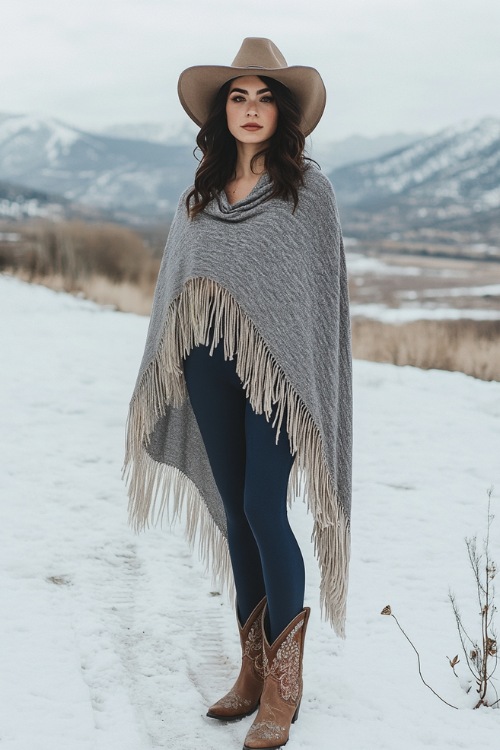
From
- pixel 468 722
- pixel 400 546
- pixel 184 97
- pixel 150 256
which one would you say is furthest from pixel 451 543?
pixel 150 256

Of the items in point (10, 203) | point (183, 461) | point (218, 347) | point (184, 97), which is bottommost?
point (183, 461)

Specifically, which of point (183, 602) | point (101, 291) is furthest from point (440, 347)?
point (183, 602)

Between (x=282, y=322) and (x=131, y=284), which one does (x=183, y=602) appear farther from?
(x=131, y=284)

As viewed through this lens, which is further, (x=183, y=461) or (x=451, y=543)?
(x=451, y=543)

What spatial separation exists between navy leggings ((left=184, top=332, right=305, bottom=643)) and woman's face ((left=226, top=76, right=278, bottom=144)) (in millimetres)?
552

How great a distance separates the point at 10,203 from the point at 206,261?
109 meters

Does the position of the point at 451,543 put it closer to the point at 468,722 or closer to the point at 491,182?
the point at 468,722

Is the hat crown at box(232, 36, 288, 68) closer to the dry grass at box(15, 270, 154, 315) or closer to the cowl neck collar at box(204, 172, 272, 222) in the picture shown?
the cowl neck collar at box(204, 172, 272, 222)

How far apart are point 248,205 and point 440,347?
7.88m

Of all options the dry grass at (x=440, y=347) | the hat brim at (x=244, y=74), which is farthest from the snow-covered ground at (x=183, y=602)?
the dry grass at (x=440, y=347)

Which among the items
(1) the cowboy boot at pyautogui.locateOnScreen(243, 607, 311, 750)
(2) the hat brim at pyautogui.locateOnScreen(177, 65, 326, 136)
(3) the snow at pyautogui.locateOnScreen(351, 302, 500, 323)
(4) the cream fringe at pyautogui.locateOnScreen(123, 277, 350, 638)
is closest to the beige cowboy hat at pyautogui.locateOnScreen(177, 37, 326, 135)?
(2) the hat brim at pyautogui.locateOnScreen(177, 65, 326, 136)

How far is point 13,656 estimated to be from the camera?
2.34 meters

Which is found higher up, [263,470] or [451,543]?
[263,470]

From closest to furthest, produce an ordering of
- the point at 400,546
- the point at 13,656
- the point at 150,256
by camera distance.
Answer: the point at 13,656
the point at 400,546
the point at 150,256
